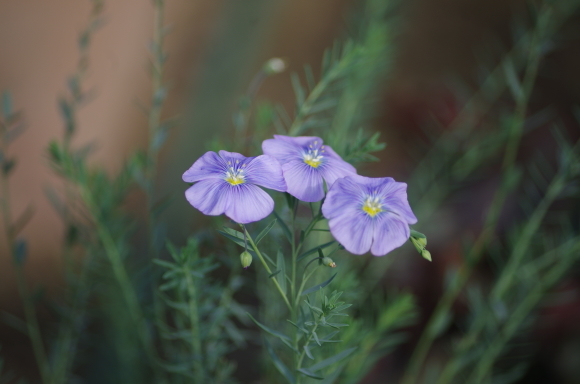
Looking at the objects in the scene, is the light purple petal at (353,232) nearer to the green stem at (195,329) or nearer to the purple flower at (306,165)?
the purple flower at (306,165)

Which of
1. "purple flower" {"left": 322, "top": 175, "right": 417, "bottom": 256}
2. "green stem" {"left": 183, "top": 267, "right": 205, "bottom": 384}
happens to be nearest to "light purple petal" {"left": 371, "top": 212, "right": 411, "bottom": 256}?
"purple flower" {"left": 322, "top": 175, "right": 417, "bottom": 256}

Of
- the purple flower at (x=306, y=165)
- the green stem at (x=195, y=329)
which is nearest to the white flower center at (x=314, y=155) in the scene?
the purple flower at (x=306, y=165)

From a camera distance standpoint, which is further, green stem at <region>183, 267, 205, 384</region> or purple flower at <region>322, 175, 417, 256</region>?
Answer: green stem at <region>183, 267, 205, 384</region>

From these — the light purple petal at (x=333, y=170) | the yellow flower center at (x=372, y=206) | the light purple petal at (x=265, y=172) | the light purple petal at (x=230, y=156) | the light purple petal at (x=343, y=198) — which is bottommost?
the yellow flower center at (x=372, y=206)

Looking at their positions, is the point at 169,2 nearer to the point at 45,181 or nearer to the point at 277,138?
the point at 45,181

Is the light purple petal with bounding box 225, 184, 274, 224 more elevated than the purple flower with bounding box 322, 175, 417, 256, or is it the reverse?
the light purple petal with bounding box 225, 184, 274, 224

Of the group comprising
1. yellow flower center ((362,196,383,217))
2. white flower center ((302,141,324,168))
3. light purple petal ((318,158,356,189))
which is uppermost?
white flower center ((302,141,324,168))

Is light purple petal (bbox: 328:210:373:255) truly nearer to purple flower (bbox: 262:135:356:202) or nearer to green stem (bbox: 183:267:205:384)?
purple flower (bbox: 262:135:356:202)
